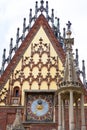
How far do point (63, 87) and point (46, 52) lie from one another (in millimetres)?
7160

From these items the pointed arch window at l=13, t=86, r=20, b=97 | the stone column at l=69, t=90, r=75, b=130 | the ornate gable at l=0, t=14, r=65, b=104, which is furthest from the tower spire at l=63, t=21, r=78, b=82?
the pointed arch window at l=13, t=86, r=20, b=97

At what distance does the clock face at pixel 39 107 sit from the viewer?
15703 mm

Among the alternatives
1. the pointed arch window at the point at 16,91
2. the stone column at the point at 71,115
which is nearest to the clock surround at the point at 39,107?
the pointed arch window at the point at 16,91

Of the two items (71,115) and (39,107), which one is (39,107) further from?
(71,115)

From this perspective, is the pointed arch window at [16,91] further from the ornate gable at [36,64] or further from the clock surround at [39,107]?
the clock surround at [39,107]

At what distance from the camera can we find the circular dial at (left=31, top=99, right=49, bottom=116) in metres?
15.8

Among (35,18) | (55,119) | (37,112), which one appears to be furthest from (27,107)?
(35,18)

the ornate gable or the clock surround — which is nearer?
the clock surround

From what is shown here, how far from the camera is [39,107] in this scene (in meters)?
15.9

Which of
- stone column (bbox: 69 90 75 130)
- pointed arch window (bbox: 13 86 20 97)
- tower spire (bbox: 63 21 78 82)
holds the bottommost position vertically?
stone column (bbox: 69 90 75 130)

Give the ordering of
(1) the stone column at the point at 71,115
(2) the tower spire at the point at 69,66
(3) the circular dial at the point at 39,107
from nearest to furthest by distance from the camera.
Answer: (1) the stone column at the point at 71,115 → (2) the tower spire at the point at 69,66 → (3) the circular dial at the point at 39,107

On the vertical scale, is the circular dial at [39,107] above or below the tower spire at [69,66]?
below

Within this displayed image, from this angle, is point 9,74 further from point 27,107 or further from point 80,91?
point 80,91

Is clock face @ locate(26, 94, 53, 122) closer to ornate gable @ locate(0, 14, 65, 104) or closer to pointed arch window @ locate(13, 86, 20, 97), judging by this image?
ornate gable @ locate(0, 14, 65, 104)
